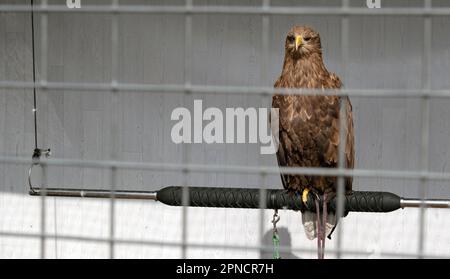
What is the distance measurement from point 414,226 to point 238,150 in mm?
1147

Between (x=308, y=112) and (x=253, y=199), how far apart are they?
0.44 metres

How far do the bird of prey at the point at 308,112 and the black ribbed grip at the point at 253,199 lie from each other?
13cm

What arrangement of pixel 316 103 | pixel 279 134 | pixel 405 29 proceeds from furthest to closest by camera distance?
1. pixel 405 29
2. pixel 279 134
3. pixel 316 103

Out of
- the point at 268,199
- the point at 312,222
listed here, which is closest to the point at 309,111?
the point at 268,199

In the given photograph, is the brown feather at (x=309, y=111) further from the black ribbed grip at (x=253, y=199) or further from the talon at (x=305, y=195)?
the black ribbed grip at (x=253, y=199)

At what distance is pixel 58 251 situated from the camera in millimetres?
4312

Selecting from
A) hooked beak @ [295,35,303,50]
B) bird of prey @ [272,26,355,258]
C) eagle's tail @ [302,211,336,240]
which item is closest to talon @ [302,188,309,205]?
bird of prey @ [272,26,355,258]

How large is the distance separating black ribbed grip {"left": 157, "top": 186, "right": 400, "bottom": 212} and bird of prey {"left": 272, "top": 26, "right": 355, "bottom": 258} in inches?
5.3

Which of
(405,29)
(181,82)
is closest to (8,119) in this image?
(181,82)

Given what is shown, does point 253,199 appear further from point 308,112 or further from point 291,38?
point 291,38

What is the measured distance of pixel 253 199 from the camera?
9.53 ft

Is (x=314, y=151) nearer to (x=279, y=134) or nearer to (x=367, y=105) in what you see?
(x=279, y=134)

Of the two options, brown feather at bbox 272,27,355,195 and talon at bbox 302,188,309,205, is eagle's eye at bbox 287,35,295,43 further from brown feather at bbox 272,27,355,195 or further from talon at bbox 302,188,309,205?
talon at bbox 302,188,309,205

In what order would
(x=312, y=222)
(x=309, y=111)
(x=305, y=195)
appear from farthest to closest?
(x=312, y=222) → (x=305, y=195) → (x=309, y=111)
